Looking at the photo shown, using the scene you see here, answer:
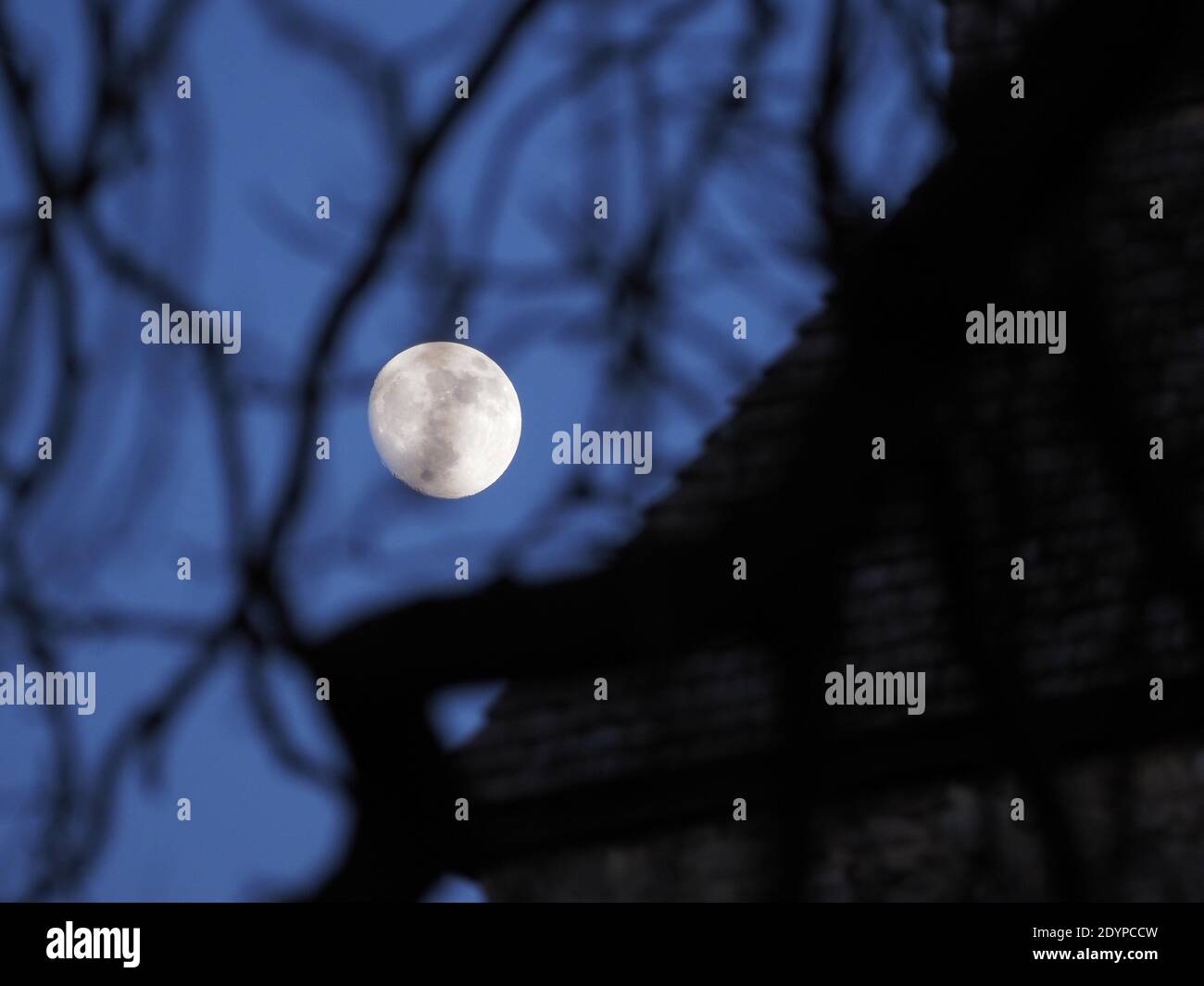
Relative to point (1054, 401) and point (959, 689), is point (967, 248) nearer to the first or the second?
point (1054, 401)

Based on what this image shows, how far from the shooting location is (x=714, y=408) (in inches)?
146

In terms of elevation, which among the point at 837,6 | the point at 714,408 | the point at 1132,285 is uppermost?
the point at 837,6

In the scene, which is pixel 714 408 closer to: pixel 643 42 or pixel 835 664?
pixel 835 664

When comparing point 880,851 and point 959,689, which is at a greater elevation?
point 959,689

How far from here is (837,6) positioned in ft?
12.3

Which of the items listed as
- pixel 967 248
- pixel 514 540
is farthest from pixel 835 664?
pixel 967 248

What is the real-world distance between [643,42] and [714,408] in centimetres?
98

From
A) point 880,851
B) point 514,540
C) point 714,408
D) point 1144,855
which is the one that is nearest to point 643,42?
point 714,408

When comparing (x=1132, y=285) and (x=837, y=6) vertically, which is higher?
(x=837, y=6)

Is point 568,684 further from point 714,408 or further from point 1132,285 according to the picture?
point 1132,285

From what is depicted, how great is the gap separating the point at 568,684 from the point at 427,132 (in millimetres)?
1497

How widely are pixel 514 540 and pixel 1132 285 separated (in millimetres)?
1785
